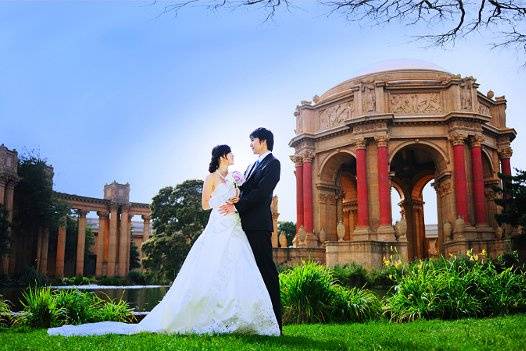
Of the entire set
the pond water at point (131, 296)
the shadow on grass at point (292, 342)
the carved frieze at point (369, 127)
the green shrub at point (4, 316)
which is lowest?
the pond water at point (131, 296)

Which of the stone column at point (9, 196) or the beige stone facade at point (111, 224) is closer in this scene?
the stone column at point (9, 196)

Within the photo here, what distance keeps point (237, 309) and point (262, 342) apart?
68 cm

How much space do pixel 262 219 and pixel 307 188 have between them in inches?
989

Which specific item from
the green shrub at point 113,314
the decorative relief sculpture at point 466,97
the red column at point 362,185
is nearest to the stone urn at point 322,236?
the red column at point 362,185

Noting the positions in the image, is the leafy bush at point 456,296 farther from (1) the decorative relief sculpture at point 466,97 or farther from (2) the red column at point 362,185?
(1) the decorative relief sculpture at point 466,97

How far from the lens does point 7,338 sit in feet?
18.7

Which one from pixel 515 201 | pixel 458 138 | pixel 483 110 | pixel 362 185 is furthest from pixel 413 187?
pixel 515 201

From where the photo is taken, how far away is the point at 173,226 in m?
36.6

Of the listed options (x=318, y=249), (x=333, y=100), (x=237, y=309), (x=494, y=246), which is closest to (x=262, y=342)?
(x=237, y=309)

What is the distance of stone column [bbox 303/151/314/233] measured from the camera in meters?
30.6

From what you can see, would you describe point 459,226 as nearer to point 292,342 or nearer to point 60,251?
point 292,342

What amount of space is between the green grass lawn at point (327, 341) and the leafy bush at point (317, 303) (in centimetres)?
189

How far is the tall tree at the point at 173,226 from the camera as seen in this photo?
116 ft

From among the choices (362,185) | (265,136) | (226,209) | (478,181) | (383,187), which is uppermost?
(478,181)
